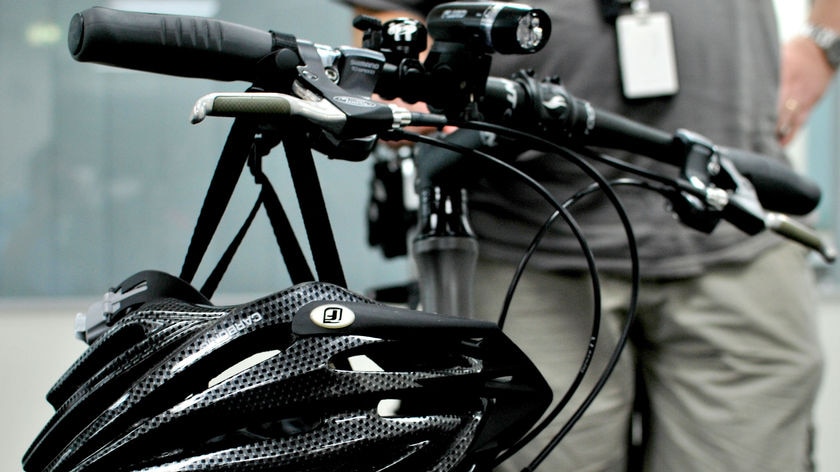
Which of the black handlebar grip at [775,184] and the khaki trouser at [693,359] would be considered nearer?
the black handlebar grip at [775,184]

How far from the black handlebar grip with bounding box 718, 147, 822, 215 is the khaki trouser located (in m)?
0.16

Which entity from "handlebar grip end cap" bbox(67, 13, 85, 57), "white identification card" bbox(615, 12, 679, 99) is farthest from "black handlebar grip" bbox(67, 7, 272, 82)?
"white identification card" bbox(615, 12, 679, 99)

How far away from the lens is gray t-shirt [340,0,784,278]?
2.68 ft

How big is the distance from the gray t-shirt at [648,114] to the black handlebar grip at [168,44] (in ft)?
1.21

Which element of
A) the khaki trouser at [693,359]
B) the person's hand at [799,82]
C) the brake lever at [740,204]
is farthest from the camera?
Result: the person's hand at [799,82]

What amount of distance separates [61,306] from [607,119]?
1750mm

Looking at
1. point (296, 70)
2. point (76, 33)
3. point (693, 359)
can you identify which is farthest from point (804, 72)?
point (76, 33)

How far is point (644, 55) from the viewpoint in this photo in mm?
827

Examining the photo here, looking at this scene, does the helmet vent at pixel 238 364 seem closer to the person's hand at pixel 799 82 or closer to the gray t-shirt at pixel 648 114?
the gray t-shirt at pixel 648 114

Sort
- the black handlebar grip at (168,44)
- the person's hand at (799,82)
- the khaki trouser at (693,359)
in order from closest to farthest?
the black handlebar grip at (168,44)
the khaki trouser at (693,359)
the person's hand at (799,82)

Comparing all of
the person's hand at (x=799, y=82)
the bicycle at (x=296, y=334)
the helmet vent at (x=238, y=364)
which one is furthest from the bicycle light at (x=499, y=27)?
the person's hand at (x=799, y=82)

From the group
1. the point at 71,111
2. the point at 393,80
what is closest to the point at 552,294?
the point at 393,80

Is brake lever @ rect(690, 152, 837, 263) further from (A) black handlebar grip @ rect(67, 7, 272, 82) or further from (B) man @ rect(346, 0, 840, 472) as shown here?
(A) black handlebar grip @ rect(67, 7, 272, 82)

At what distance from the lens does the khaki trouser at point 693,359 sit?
32.1 inches
